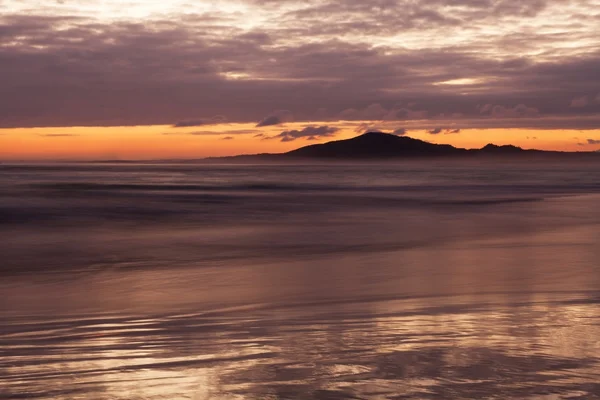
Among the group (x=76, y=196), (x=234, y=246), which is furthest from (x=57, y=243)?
(x=76, y=196)

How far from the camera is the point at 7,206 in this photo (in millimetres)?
26031

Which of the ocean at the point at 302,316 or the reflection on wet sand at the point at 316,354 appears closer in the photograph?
the reflection on wet sand at the point at 316,354

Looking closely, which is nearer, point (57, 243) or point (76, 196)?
point (57, 243)

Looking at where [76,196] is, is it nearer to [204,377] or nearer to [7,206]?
[7,206]

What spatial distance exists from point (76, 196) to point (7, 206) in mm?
7265

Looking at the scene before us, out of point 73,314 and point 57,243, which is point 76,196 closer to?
point 57,243

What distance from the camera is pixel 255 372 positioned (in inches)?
186

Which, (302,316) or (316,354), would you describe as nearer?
(316,354)

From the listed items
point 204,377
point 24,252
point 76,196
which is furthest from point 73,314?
point 76,196

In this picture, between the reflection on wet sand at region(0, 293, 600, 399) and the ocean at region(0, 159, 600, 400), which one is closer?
the reflection on wet sand at region(0, 293, 600, 399)

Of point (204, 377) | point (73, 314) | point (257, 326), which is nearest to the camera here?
point (204, 377)

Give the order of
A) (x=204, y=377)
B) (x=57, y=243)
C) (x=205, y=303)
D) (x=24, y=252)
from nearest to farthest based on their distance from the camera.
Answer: (x=204, y=377)
(x=205, y=303)
(x=24, y=252)
(x=57, y=243)

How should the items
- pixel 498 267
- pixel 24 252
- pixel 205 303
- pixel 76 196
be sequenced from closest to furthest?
pixel 205 303 → pixel 498 267 → pixel 24 252 → pixel 76 196

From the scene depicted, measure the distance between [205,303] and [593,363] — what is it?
4262 mm
